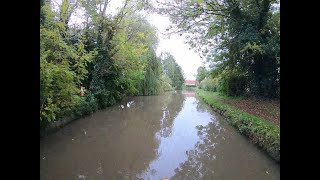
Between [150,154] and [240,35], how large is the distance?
8586mm

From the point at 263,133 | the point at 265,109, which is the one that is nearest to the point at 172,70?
the point at 265,109

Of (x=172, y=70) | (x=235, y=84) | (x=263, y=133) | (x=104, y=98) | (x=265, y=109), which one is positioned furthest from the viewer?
(x=172, y=70)

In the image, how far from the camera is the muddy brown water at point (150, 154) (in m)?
4.79

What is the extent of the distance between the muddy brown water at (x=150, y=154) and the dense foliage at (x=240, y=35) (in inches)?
184

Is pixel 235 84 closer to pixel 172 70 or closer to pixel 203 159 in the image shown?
pixel 203 159

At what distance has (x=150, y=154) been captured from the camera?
6.02 m

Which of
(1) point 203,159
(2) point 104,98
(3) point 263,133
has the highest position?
(2) point 104,98

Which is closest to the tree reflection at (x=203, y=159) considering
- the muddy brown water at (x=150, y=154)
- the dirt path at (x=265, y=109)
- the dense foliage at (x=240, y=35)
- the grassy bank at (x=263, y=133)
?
the muddy brown water at (x=150, y=154)

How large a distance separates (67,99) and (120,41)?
6570 millimetres

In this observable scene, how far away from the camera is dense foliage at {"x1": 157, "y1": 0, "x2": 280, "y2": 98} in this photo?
12109mm

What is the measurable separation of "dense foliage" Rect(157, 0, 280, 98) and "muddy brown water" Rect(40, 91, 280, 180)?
468 centimetres
